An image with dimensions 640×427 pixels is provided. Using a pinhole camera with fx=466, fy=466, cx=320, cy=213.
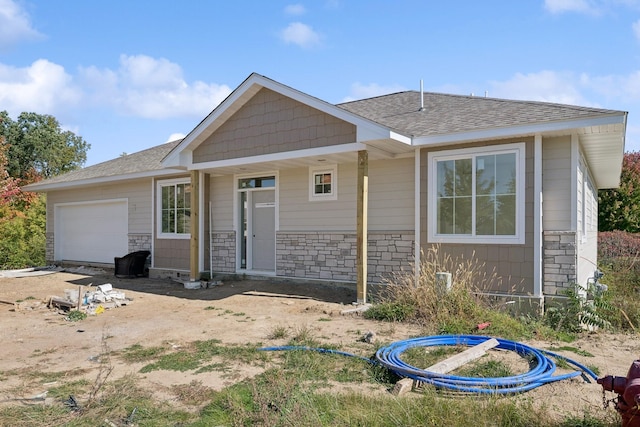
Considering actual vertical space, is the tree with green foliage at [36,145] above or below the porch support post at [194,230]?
above

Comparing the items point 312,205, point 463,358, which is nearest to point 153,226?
point 312,205

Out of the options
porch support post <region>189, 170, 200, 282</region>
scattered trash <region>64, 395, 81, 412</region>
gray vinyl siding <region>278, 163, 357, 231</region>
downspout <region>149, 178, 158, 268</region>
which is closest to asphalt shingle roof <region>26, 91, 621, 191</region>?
downspout <region>149, 178, 158, 268</region>

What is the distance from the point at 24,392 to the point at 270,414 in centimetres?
257

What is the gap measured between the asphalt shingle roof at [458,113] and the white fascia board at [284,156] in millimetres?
819

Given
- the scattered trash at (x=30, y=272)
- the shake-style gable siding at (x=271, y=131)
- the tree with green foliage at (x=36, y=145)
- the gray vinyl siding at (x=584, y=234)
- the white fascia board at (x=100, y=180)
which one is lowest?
the scattered trash at (x=30, y=272)

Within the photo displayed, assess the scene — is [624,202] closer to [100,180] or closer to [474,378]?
[474,378]

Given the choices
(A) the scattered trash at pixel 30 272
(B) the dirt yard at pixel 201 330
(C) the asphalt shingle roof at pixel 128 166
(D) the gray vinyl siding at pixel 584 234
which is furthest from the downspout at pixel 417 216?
(A) the scattered trash at pixel 30 272

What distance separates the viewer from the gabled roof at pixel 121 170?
1359 centimetres

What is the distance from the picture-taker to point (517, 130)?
7535 millimetres

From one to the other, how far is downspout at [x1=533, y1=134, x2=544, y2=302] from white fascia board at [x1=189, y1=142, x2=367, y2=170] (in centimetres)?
291

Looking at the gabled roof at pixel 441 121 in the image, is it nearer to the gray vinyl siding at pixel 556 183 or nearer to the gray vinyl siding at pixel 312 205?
the gray vinyl siding at pixel 556 183

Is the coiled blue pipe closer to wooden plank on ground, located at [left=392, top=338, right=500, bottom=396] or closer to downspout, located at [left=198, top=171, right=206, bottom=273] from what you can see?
wooden plank on ground, located at [left=392, top=338, right=500, bottom=396]

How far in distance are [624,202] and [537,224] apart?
49.8ft

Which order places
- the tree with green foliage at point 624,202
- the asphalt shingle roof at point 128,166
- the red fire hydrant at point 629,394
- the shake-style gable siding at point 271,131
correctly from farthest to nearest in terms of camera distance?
the tree with green foliage at point 624,202 < the asphalt shingle roof at point 128,166 < the shake-style gable siding at point 271,131 < the red fire hydrant at point 629,394
